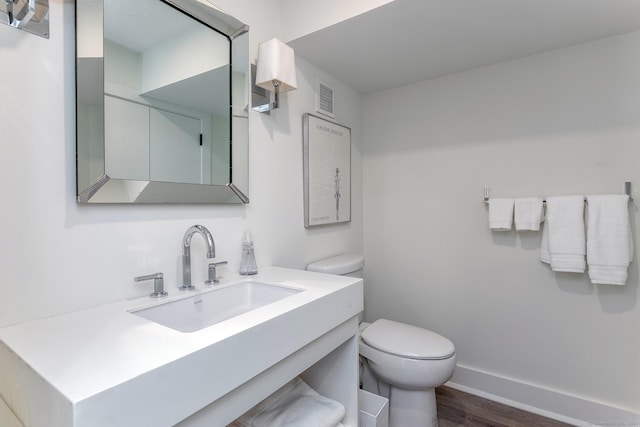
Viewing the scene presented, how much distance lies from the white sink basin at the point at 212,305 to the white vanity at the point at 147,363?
3 cm

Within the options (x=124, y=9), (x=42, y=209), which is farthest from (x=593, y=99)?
(x=42, y=209)

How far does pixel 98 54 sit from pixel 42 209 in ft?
1.62

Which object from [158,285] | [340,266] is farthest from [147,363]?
[340,266]

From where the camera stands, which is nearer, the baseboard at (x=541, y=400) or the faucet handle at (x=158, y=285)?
the faucet handle at (x=158, y=285)

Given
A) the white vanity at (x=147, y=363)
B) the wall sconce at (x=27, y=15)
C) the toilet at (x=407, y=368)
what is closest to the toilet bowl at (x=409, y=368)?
the toilet at (x=407, y=368)

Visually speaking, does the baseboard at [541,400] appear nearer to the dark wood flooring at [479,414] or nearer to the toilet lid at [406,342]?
the dark wood flooring at [479,414]

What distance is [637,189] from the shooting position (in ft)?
5.13

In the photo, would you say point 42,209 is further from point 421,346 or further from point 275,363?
point 421,346

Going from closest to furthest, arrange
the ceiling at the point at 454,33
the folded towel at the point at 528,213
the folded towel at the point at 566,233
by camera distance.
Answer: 1. the ceiling at the point at 454,33
2. the folded towel at the point at 566,233
3. the folded towel at the point at 528,213

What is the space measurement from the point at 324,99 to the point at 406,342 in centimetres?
145

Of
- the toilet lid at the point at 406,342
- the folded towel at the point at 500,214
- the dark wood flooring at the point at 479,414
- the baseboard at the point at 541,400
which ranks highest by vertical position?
the folded towel at the point at 500,214

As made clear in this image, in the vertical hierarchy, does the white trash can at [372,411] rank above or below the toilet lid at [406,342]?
below

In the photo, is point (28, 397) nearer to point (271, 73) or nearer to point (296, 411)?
point (296, 411)

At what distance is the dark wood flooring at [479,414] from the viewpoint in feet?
5.58
